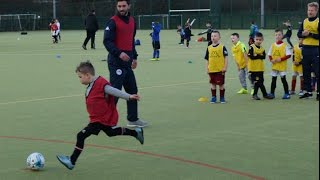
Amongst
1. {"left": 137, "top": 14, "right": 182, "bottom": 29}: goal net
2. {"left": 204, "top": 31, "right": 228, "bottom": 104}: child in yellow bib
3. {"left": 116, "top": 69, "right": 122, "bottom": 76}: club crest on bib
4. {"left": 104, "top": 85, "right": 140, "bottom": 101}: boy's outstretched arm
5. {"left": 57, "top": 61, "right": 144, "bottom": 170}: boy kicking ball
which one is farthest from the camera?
{"left": 137, "top": 14, "right": 182, "bottom": 29}: goal net

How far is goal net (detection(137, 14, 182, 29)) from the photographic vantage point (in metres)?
69.3

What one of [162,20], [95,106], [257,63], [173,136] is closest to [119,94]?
[95,106]

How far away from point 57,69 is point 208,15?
48.3 m

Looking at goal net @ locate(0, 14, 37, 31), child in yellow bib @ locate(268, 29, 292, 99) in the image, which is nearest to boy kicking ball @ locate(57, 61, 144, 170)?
child in yellow bib @ locate(268, 29, 292, 99)

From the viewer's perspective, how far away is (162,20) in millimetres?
70062

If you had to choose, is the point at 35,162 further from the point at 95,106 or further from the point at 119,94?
the point at 119,94

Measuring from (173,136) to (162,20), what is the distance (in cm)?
6156

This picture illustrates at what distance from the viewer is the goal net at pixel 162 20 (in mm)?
69312

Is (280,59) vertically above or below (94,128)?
above

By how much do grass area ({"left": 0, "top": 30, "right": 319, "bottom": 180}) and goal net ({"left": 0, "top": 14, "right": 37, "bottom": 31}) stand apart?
186ft

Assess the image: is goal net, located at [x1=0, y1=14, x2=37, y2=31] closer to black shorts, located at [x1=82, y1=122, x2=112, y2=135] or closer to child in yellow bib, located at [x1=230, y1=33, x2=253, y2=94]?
child in yellow bib, located at [x1=230, y1=33, x2=253, y2=94]

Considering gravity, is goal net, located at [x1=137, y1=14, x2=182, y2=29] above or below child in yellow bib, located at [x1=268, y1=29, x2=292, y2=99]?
above

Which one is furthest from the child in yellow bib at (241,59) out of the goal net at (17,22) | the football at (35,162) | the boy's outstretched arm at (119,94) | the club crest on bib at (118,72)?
the goal net at (17,22)

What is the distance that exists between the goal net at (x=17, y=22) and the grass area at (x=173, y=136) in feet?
186
